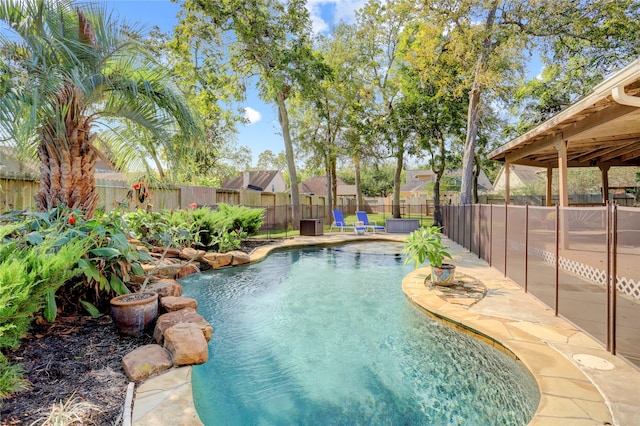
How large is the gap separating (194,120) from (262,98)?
1064 cm

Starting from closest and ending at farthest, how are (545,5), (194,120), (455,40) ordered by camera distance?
(194,120) < (545,5) < (455,40)

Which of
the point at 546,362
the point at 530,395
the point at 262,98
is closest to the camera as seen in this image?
the point at 530,395

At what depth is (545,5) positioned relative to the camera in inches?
374

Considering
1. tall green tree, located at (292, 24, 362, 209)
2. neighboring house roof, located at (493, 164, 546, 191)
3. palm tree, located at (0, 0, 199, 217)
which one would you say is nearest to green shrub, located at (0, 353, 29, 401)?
palm tree, located at (0, 0, 199, 217)

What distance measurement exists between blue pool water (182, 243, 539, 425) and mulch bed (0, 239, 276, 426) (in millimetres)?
631

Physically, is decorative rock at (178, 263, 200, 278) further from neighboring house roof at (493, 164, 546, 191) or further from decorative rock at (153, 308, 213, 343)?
neighboring house roof at (493, 164, 546, 191)

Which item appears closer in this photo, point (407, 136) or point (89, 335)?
point (89, 335)

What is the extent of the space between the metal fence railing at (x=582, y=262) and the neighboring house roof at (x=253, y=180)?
29684 millimetres

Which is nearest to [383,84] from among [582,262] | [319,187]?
[582,262]

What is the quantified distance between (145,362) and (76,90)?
338cm

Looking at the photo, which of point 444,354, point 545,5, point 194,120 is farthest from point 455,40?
point 444,354

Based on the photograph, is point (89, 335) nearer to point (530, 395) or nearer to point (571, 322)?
point (530, 395)

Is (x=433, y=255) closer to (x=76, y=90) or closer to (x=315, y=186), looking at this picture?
(x=76, y=90)

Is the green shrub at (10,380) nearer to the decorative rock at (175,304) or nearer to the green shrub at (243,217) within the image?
the decorative rock at (175,304)
